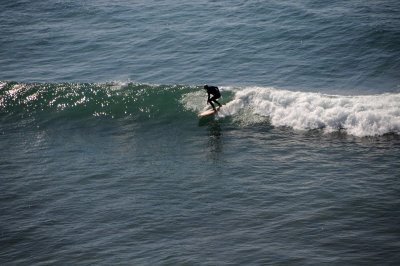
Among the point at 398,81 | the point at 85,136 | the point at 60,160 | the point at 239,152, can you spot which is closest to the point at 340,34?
the point at 398,81

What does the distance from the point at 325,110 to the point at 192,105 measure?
6.61 m

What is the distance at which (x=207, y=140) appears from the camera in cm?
1816

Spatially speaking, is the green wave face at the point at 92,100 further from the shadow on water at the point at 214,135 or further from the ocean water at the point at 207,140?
the shadow on water at the point at 214,135

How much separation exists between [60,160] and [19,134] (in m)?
4.31

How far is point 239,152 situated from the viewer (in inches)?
652

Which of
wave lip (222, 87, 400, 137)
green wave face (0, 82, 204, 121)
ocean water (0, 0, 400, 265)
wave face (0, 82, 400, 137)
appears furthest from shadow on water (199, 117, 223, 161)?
green wave face (0, 82, 204, 121)

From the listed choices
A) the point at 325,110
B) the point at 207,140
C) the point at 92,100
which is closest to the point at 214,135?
the point at 207,140

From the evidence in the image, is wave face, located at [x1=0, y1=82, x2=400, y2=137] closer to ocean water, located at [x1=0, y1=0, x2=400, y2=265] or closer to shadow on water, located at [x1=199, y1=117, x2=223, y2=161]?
ocean water, located at [x1=0, y1=0, x2=400, y2=265]

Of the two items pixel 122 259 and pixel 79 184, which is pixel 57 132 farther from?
pixel 122 259

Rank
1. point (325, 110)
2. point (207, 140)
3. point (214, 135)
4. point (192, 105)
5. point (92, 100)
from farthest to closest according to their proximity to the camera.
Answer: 1. point (92, 100)
2. point (192, 105)
3. point (325, 110)
4. point (214, 135)
5. point (207, 140)

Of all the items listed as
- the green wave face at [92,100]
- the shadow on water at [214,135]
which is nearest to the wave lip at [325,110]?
the shadow on water at [214,135]

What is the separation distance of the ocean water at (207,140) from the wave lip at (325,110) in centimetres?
7

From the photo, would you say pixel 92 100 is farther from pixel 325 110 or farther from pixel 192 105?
pixel 325 110

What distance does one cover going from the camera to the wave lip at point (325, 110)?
17.2 meters
